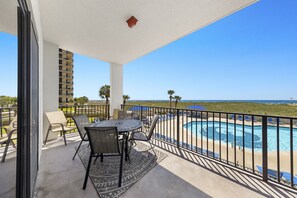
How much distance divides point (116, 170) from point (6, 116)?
160 cm

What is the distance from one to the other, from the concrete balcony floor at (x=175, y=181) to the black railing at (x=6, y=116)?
107 centimetres

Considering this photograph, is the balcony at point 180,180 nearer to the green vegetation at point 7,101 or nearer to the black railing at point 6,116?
the black railing at point 6,116

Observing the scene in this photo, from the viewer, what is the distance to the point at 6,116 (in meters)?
1.07

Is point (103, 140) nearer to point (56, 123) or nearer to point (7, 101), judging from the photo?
point (7, 101)

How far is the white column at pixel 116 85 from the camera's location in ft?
16.7

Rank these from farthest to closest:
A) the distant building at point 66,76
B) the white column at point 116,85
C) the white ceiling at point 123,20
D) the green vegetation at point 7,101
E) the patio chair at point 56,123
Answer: the distant building at point 66,76, the white column at point 116,85, the patio chair at point 56,123, the white ceiling at point 123,20, the green vegetation at point 7,101

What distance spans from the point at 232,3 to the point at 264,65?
2156cm

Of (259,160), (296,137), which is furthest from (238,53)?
(259,160)

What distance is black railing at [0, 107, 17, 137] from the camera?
1002mm

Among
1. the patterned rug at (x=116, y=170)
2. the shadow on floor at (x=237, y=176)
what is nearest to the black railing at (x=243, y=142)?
the shadow on floor at (x=237, y=176)

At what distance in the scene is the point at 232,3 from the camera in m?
2.04

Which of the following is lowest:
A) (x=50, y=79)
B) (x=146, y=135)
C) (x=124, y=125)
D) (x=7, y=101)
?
(x=146, y=135)

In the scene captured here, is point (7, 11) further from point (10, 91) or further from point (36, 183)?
point (36, 183)

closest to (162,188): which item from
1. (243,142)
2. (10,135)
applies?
(243,142)
